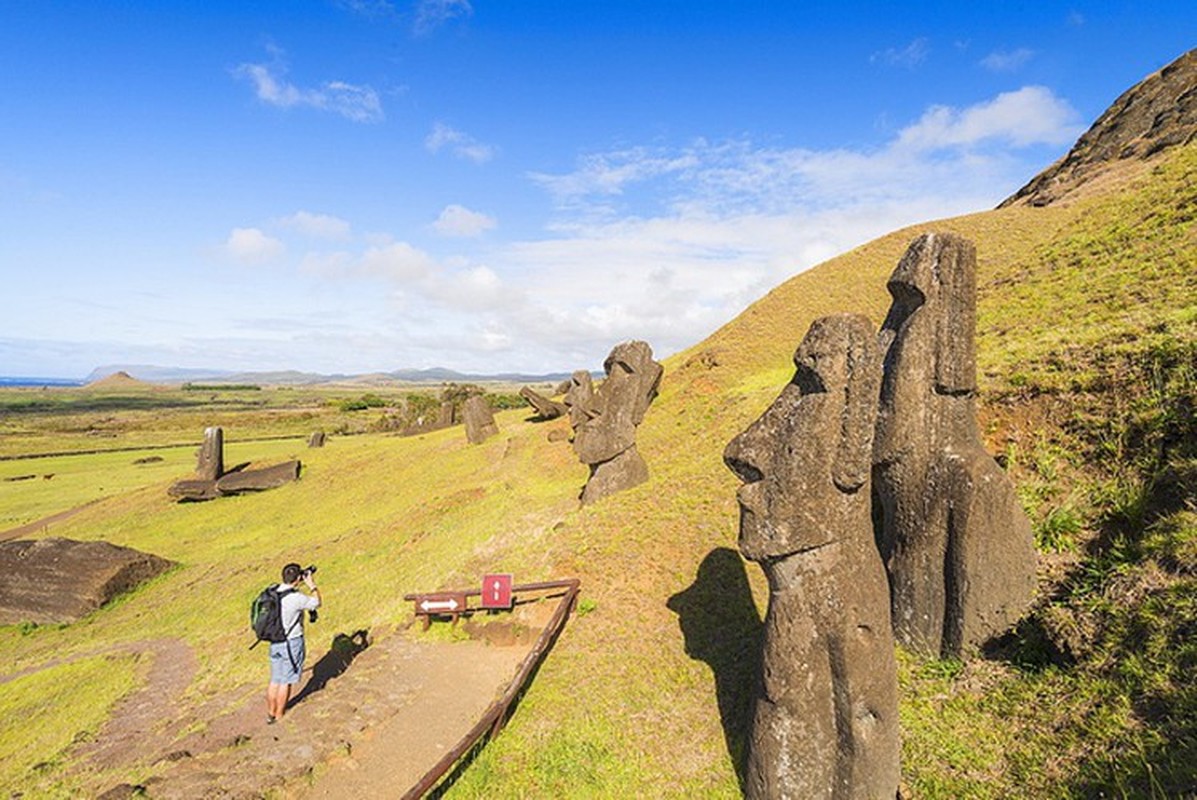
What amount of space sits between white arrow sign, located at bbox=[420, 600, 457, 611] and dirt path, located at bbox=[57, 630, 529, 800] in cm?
74

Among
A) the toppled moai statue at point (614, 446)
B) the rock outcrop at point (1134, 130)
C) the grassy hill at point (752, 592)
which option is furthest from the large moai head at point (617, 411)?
the rock outcrop at point (1134, 130)

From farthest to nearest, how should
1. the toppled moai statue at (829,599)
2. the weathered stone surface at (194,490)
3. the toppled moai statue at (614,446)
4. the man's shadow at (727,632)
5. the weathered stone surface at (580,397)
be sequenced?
the weathered stone surface at (194,490)
the weathered stone surface at (580,397)
the toppled moai statue at (614,446)
the man's shadow at (727,632)
the toppled moai statue at (829,599)

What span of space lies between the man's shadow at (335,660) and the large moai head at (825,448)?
10056 mm

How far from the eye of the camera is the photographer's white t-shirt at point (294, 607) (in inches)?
376

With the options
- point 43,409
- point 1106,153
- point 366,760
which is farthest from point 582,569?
point 43,409

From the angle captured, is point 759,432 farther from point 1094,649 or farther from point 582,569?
point 582,569

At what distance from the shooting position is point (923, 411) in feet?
26.6

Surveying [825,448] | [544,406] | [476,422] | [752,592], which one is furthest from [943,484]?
[544,406]

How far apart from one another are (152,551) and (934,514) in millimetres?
30108

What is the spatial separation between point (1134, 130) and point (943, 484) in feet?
172

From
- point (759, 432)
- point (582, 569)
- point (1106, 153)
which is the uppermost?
point (1106, 153)

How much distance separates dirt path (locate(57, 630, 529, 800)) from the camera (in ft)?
26.3

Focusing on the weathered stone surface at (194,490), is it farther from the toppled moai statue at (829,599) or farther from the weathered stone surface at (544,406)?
the toppled moai statue at (829,599)

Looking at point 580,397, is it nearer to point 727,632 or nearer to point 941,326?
point 727,632
